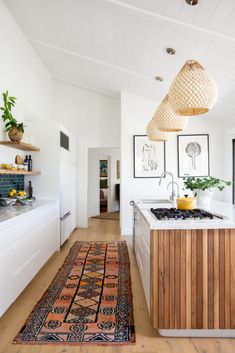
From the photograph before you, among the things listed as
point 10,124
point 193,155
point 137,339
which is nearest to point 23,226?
point 137,339

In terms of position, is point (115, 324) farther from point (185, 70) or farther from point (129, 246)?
point (129, 246)

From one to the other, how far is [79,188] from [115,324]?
14.6ft

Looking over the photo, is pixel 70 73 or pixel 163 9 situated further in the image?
pixel 70 73

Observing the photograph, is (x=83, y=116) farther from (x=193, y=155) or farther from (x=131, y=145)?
(x=193, y=155)

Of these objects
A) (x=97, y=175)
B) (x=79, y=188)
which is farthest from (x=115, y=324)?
(x=97, y=175)

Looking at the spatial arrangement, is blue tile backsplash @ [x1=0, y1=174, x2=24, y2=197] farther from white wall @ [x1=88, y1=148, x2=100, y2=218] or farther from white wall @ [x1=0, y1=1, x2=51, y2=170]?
white wall @ [x1=88, y1=148, x2=100, y2=218]

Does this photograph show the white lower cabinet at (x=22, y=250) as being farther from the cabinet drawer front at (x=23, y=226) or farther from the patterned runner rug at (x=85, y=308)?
the patterned runner rug at (x=85, y=308)

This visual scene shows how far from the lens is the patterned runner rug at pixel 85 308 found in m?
2.08

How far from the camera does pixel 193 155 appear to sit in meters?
5.93

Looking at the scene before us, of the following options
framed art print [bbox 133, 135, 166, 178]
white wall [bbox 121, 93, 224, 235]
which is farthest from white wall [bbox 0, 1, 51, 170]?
framed art print [bbox 133, 135, 166, 178]

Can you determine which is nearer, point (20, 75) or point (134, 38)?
point (134, 38)

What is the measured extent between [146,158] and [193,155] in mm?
977

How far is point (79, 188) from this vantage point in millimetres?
6520

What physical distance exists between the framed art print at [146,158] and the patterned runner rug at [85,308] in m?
2.34
